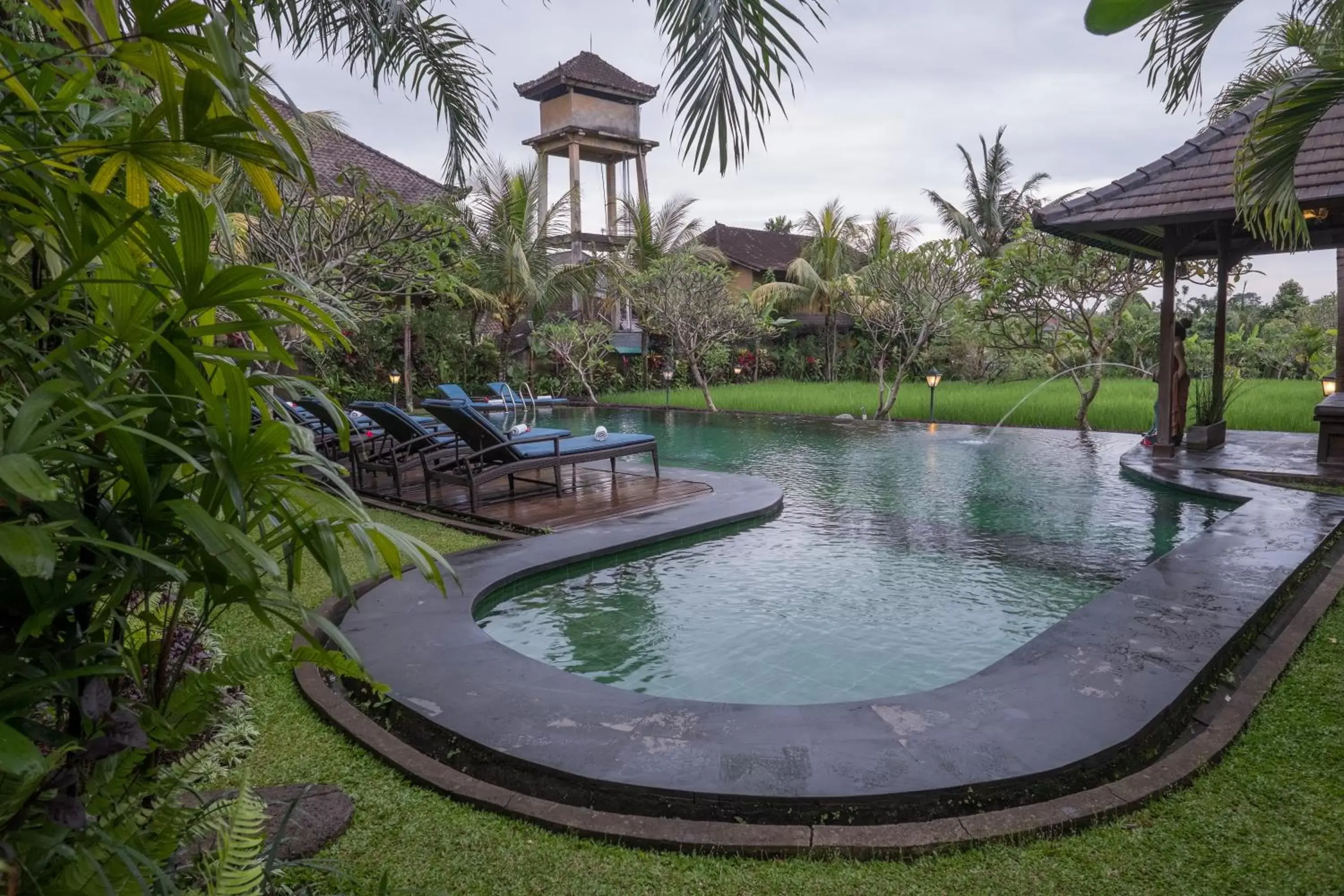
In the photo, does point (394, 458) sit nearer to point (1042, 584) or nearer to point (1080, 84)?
point (1042, 584)

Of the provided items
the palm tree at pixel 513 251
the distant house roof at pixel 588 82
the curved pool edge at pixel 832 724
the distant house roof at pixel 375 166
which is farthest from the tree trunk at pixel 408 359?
the curved pool edge at pixel 832 724

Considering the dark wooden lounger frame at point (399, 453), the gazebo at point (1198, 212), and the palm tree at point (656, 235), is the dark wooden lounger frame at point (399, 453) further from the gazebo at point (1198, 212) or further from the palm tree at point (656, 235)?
the palm tree at point (656, 235)

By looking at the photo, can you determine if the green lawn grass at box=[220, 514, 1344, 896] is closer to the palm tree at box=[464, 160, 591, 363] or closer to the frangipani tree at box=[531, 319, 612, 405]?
the palm tree at box=[464, 160, 591, 363]

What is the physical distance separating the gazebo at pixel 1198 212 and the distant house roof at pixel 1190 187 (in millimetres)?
10

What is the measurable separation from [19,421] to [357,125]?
24.5 feet


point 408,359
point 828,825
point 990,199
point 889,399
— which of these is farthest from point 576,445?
point 990,199

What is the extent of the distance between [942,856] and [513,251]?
18329 mm

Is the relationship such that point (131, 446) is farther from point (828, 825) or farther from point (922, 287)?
point (922, 287)

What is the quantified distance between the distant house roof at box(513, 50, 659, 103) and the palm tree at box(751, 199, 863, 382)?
280 inches

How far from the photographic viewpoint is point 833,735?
311cm

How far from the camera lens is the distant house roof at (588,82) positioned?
24.8 metres

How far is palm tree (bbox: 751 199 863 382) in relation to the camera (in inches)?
1086

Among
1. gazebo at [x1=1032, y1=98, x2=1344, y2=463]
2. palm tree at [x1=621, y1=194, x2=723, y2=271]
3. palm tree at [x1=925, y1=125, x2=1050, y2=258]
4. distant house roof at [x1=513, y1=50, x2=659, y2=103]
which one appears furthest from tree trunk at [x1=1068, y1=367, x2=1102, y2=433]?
palm tree at [x1=925, y1=125, x2=1050, y2=258]

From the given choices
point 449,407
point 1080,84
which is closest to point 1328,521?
point 1080,84
